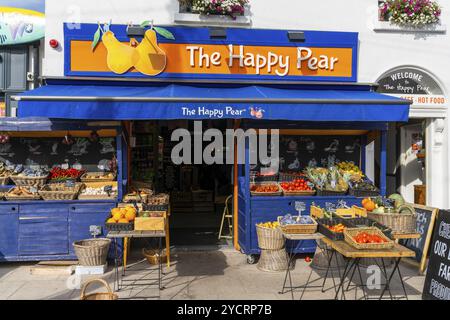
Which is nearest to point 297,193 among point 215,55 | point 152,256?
point 152,256

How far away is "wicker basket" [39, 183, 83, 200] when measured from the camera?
764 cm

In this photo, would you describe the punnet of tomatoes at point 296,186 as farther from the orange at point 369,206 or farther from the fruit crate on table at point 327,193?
the orange at point 369,206

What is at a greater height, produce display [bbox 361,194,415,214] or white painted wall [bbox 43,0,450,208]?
white painted wall [bbox 43,0,450,208]

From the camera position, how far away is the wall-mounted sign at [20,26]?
9.12 meters

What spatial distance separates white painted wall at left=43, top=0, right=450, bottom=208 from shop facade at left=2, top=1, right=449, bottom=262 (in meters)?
0.03

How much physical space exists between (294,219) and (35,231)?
14.7ft

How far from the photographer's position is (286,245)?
7938 mm

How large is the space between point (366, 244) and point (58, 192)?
5192 millimetres

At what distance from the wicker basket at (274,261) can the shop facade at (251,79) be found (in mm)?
470

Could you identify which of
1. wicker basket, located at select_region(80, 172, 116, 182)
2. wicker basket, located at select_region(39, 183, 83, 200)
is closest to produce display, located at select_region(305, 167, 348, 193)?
wicker basket, located at select_region(80, 172, 116, 182)

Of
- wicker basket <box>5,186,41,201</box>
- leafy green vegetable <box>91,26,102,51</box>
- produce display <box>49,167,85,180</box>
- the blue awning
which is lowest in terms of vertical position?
wicker basket <box>5,186,41,201</box>

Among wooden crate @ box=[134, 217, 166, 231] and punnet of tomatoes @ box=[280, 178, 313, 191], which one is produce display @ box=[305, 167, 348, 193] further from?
wooden crate @ box=[134, 217, 166, 231]

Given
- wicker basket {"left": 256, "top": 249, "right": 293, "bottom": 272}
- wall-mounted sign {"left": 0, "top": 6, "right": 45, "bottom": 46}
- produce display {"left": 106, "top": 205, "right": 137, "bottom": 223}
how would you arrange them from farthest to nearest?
1. wall-mounted sign {"left": 0, "top": 6, "right": 45, "bottom": 46}
2. wicker basket {"left": 256, "top": 249, "right": 293, "bottom": 272}
3. produce display {"left": 106, "top": 205, "right": 137, "bottom": 223}
